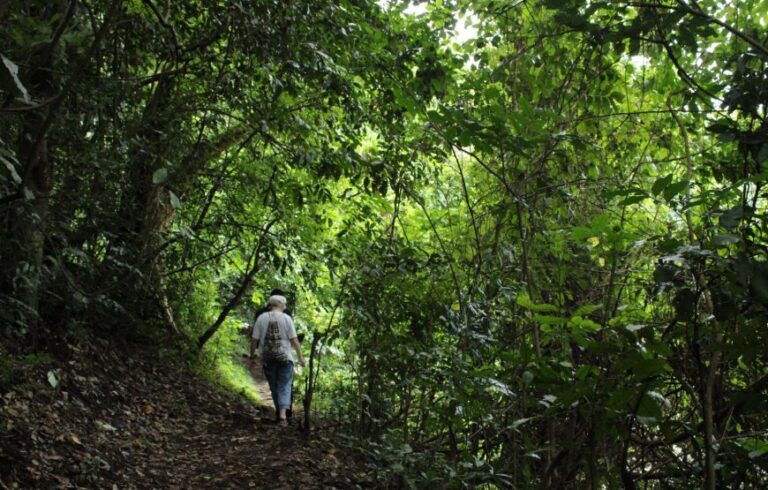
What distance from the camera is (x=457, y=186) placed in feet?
25.6

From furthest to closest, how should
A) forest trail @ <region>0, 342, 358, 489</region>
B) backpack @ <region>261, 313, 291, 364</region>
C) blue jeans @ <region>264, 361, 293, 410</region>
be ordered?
blue jeans @ <region>264, 361, 293, 410</region> < backpack @ <region>261, 313, 291, 364</region> < forest trail @ <region>0, 342, 358, 489</region>

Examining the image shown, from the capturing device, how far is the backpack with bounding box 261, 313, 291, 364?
8492mm

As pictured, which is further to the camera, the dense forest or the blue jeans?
the blue jeans

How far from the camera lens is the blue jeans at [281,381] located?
8.62m

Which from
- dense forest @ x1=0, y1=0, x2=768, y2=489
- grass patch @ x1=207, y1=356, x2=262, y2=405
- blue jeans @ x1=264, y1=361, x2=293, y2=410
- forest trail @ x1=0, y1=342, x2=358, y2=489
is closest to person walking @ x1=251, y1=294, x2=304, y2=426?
blue jeans @ x1=264, y1=361, x2=293, y2=410

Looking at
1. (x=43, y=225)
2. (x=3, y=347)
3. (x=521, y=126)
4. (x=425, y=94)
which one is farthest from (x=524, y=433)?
(x=3, y=347)

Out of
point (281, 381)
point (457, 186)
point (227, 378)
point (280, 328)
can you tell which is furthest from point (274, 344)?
point (227, 378)

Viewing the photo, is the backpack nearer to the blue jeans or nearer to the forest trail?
the blue jeans

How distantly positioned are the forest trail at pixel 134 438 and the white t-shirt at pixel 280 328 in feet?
3.70

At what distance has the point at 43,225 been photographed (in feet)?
19.2

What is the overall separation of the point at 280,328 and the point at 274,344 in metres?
0.23

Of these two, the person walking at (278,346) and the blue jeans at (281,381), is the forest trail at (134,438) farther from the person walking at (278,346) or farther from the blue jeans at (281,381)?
the person walking at (278,346)

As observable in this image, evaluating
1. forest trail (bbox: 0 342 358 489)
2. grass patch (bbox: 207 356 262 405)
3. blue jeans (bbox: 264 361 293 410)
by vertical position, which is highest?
grass patch (bbox: 207 356 262 405)

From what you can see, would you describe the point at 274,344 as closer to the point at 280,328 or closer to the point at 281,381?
the point at 280,328
